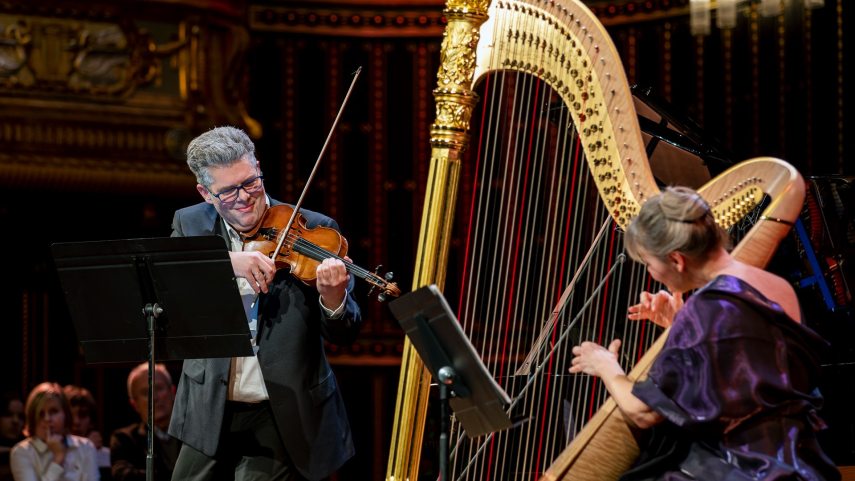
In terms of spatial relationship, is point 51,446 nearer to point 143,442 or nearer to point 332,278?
point 143,442

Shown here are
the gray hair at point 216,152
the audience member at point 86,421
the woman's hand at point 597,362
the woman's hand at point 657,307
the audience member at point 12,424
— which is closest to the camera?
the woman's hand at point 597,362

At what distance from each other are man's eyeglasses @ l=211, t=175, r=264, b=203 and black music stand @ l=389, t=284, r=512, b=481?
0.72 meters

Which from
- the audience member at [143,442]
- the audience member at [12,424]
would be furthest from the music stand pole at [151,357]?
the audience member at [12,424]

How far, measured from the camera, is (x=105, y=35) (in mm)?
7316

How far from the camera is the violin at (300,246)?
3420mm

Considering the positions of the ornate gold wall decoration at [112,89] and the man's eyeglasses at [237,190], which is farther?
the ornate gold wall decoration at [112,89]

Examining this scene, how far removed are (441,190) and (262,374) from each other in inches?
28.7

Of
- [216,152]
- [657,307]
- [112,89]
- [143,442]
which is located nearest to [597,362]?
[657,307]

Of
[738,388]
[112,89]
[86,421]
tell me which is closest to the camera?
[738,388]

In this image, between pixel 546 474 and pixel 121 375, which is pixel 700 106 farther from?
pixel 546 474

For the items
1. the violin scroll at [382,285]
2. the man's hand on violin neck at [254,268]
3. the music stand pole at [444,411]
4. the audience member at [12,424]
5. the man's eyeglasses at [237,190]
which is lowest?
the audience member at [12,424]

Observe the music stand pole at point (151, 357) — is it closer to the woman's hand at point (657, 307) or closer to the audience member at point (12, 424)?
the woman's hand at point (657, 307)

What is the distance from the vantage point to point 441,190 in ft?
10.9

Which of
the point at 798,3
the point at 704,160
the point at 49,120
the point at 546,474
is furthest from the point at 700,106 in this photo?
the point at 546,474
